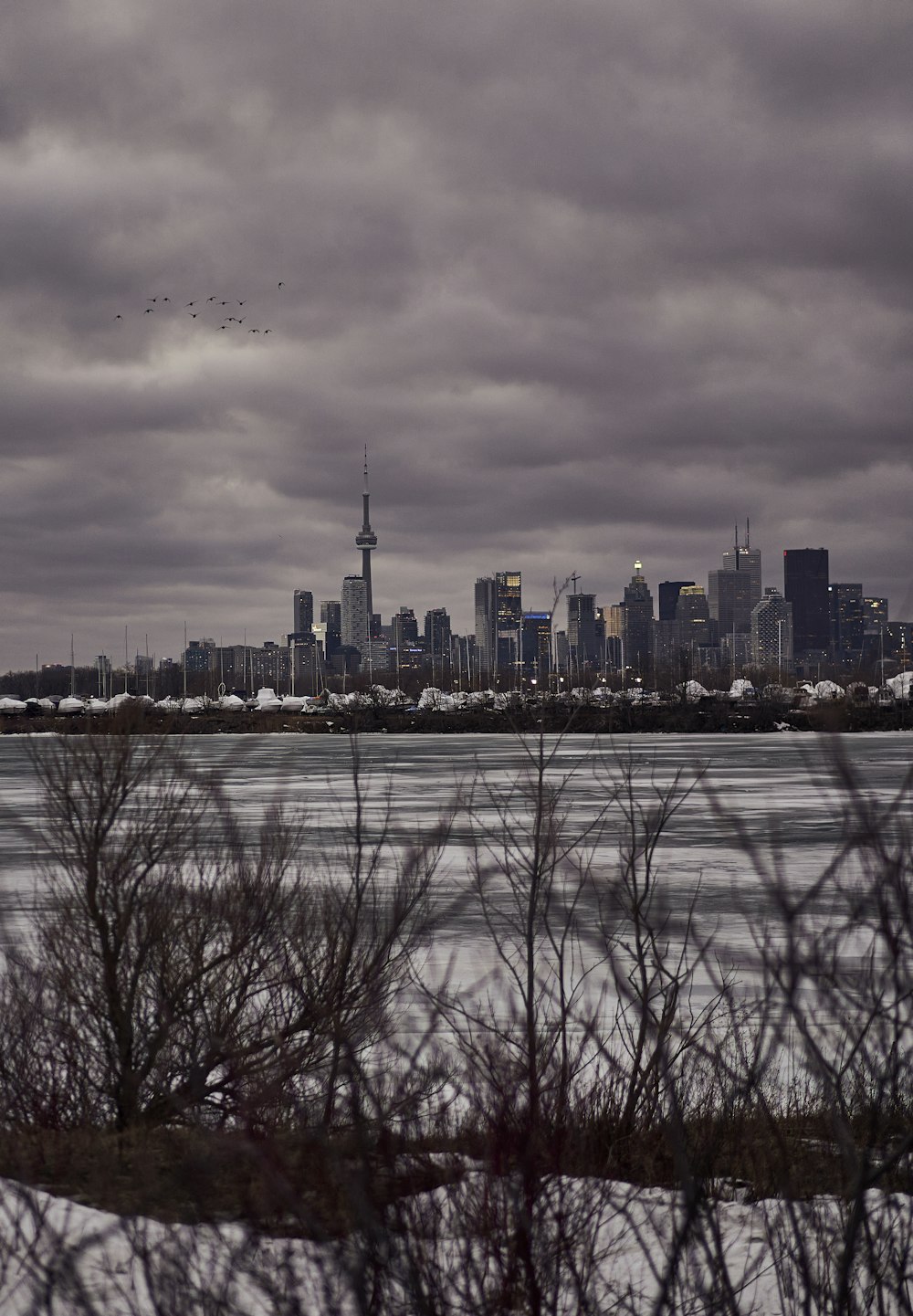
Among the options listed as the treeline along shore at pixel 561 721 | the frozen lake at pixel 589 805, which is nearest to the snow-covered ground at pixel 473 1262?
the frozen lake at pixel 589 805

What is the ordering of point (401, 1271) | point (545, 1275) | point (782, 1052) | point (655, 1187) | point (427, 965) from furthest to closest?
1. point (427, 965)
2. point (782, 1052)
3. point (655, 1187)
4. point (545, 1275)
5. point (401, 1271)

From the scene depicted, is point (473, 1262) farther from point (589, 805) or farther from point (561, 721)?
point (561, 721)

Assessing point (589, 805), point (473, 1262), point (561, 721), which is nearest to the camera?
point (473, 1262)

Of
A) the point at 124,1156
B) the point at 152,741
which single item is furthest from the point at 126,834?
the point at 124,1156

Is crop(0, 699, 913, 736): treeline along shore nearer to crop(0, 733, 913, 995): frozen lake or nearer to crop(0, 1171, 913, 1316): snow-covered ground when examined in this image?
crop(0, 733, 913, 995): frozen lake

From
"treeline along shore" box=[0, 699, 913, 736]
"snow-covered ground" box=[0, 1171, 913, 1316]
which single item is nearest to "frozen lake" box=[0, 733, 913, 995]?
"snow-covered ground" box=[0, 1171, 913, 1316]

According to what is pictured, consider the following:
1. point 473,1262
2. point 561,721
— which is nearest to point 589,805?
point 473,1262

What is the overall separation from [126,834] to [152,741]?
21.5 inches

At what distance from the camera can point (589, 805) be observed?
30875 mm

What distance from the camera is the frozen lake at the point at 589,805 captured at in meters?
8.72

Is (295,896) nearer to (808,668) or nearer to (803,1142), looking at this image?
(803,1142)

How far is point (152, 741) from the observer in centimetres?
732

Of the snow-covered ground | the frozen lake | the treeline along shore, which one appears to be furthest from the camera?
the treeline along shore

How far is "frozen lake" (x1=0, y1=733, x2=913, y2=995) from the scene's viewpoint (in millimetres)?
8719
